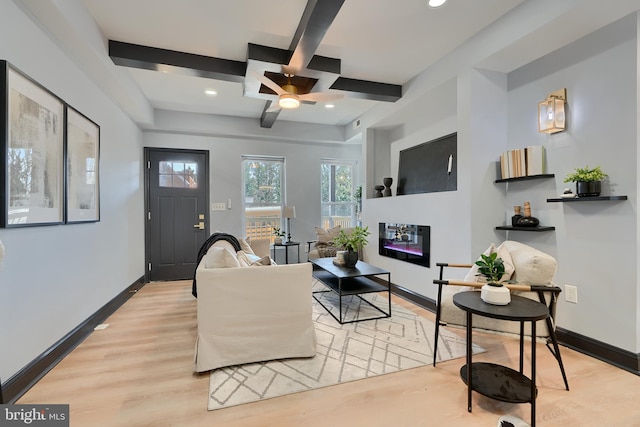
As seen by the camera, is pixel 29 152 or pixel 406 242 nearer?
pixel 29 152

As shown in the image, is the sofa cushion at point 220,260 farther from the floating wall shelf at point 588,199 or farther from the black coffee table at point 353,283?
the floating wall shelf at point 588,199

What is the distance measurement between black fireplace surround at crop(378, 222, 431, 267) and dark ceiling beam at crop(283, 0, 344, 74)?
93.5 inches

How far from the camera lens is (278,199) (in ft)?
18.8

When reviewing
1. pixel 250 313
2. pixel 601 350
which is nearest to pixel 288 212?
pixel 250 313

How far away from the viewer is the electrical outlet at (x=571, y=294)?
2.45 metres

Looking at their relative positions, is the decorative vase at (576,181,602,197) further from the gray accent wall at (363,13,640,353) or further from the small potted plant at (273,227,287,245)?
the small potted plant at (273,227,287,245)

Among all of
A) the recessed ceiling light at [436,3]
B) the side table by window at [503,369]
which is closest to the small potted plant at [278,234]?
the side table by window at [503,369]

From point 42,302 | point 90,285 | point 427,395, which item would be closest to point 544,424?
point 427,395

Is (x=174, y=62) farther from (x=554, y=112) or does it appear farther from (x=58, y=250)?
(x=554, y=112)

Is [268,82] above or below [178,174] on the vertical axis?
above

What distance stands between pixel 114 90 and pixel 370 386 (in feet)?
12.9

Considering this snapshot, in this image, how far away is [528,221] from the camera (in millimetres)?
2713

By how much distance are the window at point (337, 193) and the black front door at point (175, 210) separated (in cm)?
232

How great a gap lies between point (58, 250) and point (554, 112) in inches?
169
